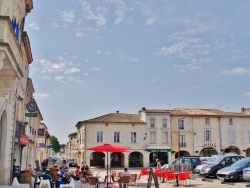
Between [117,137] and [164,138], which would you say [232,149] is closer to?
[164,138]

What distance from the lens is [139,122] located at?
50219 millimetres

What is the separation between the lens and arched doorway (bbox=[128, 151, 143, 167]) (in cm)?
5119

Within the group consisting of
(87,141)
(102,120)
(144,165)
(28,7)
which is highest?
(28,7)

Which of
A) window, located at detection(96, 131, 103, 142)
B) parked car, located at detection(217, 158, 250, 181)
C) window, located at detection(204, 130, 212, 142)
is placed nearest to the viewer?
parked car, located at detection(217, 158, 250, 181)

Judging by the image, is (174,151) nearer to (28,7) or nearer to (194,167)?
(194,167)

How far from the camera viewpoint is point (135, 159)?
5159 centimetres

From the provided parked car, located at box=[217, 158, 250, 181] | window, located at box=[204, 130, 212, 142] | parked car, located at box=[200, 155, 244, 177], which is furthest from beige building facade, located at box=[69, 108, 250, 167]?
parked car, located at box=[217, 158, 250, 181]

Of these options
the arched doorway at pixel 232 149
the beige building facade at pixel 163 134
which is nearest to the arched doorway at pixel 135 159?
the beige building facade at pixel 163 134

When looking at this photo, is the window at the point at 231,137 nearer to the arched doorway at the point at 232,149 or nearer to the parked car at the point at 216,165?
the arched doorway at the point at 232,149

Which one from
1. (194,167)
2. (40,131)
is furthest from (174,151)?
(40,131)

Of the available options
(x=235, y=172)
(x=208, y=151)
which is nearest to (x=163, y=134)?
(x=208, y=151)

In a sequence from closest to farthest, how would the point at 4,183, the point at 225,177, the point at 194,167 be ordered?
the point at 4,183 → the point at 225,177 → the point at 194,167

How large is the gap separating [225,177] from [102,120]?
31.8 metres

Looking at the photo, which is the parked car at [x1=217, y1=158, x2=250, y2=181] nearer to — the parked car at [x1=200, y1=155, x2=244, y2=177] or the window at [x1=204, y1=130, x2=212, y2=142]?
the parked car at [x1=200, y1=155, x2=244, y2=177]
